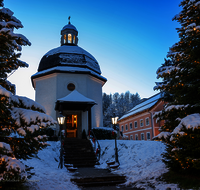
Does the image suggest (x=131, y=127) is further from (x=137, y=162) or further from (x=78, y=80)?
(x=137, y=162)

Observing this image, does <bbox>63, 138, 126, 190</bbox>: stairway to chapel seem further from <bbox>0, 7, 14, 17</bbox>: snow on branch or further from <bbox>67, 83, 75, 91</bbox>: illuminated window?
<bbox>0, 7, 14, 17</bbox>: snow on branch

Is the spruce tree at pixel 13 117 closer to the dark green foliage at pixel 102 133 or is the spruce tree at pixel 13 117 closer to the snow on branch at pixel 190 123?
the snow on branch at pixel 190 123

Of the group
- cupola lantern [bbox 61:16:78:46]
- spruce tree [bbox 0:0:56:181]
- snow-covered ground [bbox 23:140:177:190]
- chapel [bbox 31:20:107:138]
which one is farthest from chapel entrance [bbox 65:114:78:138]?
spruce tree [bbox 0:0:56:181]

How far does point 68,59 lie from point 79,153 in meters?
10.7

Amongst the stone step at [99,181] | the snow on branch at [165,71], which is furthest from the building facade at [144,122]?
the snow on branch at [165,71]

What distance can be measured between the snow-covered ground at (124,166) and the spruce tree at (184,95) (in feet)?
4.01

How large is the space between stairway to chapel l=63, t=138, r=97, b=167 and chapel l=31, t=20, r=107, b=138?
4163 millimetres

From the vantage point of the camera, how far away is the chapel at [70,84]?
62.9ft

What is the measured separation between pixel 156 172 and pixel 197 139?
9.53 ft

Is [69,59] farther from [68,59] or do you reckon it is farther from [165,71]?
[165,71]

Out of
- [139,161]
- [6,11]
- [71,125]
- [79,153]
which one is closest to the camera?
[6,11]

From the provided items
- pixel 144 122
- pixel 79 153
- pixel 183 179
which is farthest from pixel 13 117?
pixel 144 122

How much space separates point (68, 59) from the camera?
20719mm

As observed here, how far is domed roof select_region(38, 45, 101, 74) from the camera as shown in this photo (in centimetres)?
2050
